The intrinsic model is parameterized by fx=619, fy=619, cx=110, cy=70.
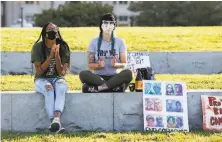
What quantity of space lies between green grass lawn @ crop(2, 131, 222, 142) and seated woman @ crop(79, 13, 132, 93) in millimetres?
720

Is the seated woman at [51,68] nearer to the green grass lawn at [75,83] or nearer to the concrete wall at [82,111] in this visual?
the concrete wall at [82,111]

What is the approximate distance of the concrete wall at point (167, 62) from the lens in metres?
14.7

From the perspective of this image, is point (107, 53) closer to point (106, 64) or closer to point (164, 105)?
point (106, 64)

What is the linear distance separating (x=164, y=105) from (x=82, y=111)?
1156 mm

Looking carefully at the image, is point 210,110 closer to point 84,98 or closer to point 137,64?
point 84,98

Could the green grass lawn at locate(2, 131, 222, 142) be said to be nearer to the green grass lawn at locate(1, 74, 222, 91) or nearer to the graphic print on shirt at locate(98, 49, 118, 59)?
the graphic print on shirt at locate(98, 49, 118, 59)

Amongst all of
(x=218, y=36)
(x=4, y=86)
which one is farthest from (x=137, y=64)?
(x=218, y=36)

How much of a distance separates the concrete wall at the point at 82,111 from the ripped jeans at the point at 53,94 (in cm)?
17

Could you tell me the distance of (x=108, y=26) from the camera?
8969mm

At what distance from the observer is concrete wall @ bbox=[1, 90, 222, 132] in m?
8.66

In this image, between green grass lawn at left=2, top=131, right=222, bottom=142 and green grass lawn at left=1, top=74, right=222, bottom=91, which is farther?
green grass lawn at left=1, top=74, right=222, bottom=91

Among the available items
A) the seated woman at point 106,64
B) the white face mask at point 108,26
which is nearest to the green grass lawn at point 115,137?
the seated woman at point 106,64

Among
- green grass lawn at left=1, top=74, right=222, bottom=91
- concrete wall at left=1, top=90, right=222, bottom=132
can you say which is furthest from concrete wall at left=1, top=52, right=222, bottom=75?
Answer: concrete wall at left=1, top=90, right=222, bottom=132

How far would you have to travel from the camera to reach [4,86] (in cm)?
1088
